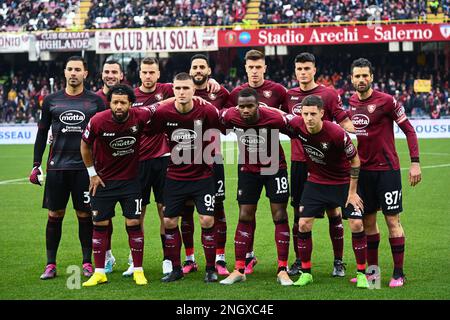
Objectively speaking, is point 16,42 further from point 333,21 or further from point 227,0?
point 333,21

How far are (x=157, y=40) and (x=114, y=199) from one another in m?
32.2

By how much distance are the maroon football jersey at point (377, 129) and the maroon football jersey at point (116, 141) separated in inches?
90.2

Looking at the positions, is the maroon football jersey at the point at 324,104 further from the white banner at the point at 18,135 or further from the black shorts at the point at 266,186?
the white banner at the point at 18,135

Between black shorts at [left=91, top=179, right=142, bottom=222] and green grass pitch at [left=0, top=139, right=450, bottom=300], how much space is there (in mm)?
740

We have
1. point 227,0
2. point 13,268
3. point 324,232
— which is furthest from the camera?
point 227,0

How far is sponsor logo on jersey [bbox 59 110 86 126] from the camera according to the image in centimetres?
980

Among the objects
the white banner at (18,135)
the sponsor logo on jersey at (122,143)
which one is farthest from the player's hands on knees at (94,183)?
the white banner at (18,135)

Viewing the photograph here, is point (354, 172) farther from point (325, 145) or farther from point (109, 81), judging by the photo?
point (109, 81)

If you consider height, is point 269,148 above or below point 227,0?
below

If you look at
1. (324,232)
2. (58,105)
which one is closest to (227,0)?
(324,232)

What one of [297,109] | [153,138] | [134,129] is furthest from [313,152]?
[153,138]

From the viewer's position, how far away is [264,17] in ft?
139

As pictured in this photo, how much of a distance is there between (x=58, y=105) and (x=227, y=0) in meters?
35.0
